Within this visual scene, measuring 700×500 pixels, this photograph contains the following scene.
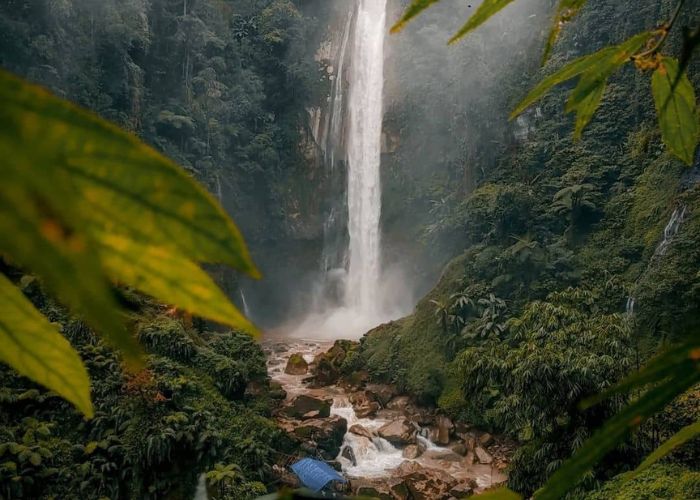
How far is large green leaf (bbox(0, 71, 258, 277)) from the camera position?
5.2 inches

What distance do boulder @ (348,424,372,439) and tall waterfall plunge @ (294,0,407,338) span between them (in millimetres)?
7094

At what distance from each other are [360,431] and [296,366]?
9.49 ft

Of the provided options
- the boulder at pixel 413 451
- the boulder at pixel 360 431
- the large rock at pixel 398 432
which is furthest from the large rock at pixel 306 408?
the boulder at pixel 413 451

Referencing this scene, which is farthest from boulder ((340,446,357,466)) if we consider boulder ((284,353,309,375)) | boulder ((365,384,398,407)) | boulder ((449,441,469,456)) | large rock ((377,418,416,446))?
boulder ((284,353,309,375))

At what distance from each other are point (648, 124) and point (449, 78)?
5.80 metres

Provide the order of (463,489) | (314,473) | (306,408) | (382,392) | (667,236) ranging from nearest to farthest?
1. (314,473)
2. (463,489)
3. (667,236)
4. (306,408)
5. (382,392)

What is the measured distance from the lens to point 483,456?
665 centimetres

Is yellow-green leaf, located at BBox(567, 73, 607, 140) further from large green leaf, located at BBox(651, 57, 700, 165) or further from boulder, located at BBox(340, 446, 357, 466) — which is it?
boulder, located at BBox(340, 446, 357, 466)

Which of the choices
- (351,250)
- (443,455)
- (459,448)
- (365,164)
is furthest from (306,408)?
(365,164)

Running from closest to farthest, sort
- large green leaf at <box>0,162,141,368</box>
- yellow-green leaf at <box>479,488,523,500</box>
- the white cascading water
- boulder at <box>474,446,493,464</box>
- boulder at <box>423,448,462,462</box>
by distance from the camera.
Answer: large green leaf at <box>0,162,141,368</box> → yellow-green leaf at <box>479,488,523,500</box> → boulder at <box>474,446,493,464</box> → boulder at <box>423,448,462,462</box> → the white cascading water

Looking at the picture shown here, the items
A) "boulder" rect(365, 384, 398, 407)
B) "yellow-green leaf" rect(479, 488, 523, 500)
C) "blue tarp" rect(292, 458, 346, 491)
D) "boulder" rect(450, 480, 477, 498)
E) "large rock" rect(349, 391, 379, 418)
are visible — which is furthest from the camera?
"boulder" rect(365, 384, 398, 407)

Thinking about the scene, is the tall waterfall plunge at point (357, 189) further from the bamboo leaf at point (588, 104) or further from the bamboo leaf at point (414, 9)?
the bamboo leaf at point (414, 9)

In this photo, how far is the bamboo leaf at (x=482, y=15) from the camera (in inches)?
12.0

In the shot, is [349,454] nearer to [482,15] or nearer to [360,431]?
[360,431]
